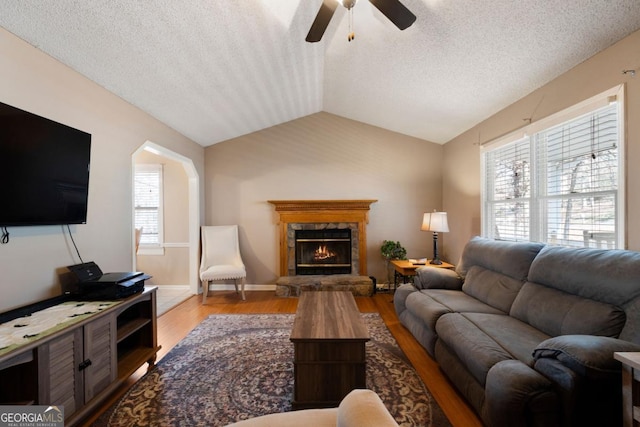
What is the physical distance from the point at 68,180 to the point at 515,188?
13.9 ft

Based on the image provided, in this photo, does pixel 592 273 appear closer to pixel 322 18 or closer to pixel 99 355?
pixel 322 18

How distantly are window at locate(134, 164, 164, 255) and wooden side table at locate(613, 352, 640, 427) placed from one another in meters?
5.32

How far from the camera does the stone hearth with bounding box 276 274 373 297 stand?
13.9 feet

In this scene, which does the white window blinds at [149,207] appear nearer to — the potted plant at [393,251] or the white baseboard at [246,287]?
the white baseboard at [246,287]

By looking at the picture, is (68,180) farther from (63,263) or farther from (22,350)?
(22,350)

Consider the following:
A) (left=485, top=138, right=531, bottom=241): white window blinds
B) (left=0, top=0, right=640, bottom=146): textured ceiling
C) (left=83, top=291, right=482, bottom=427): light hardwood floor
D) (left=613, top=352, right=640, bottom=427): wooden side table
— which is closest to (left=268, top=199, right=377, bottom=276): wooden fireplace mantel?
(left=83, top=291, right=482, bottom=427): light hardwood floor

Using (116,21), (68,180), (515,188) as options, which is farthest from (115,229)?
(515,188)

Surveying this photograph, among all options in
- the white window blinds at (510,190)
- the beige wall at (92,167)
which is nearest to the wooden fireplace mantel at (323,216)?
the white window blinds at (510,190)

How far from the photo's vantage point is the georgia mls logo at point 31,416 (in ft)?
4.36

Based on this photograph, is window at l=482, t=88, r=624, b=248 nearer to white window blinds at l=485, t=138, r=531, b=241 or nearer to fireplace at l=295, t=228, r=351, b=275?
white window blinds at l=485, t=138, r=531, b=241

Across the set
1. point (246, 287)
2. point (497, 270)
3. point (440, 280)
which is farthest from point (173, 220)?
point (497, 270)

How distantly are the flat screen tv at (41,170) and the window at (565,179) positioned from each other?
398 centimetres

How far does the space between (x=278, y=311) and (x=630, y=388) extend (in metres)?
3.19

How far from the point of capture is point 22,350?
129 cm
